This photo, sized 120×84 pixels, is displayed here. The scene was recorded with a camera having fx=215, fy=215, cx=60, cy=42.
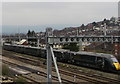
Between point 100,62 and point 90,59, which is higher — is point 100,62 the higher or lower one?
the lower one

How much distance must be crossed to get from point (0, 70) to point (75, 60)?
26.0 ft

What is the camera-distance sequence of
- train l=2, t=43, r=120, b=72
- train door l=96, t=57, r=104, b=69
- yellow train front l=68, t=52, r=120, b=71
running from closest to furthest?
1. yellow train front l=68, t=52, r=120, b=71
2. train l=2, t=43, r=120, b=72
3. train door l=96, t=57, r=104, b=69

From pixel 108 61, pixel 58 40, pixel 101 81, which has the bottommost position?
pixel 101 81

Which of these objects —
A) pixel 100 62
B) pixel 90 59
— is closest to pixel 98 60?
pixel 100 62

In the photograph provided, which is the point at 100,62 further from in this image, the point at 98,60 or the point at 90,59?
the point at 90,59

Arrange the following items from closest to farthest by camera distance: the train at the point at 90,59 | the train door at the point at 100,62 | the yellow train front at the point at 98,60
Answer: the yellow train front at the point at 98,60 < the train at the point at 90,59 < the train door at the point at 100,62

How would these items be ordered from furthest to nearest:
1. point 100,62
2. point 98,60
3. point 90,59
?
point 90,59 < point 98,60 < point 100,62

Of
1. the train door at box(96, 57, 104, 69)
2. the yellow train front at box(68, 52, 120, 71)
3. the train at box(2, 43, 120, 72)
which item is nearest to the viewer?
the yellow train front at box(68, 52, 120, 71)

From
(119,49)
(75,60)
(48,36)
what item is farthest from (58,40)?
(119,49)

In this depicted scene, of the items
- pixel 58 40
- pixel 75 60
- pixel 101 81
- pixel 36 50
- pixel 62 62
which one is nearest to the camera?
pixel 58 40

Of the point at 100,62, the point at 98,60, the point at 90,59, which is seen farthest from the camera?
the point at 90,59

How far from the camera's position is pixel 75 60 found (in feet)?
68.7

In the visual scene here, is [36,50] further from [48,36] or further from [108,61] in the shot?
[48,36]

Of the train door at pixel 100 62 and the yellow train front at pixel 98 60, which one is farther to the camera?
the train door at pixel 100 62
